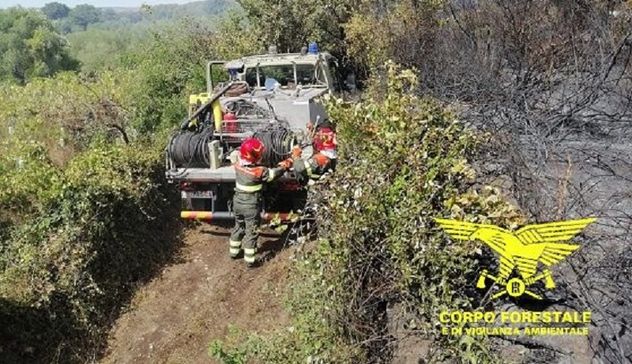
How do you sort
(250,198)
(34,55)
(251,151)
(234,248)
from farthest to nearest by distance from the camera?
(34,55) → (234,248) → (250,198) → (251,151)

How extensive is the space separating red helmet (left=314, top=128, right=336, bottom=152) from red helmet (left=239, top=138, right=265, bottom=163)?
2.65ft

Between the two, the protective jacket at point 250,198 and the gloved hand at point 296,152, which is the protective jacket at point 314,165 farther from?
the protective jacket at point 250,198

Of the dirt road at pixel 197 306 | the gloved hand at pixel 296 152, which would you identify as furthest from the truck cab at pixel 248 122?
the dirt road at pixel 197 306

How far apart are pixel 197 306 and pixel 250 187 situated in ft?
5.08

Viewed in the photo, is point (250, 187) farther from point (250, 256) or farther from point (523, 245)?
point (523, 245)

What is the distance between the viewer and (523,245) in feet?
13.3

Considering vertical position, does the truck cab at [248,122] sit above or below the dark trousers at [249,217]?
above

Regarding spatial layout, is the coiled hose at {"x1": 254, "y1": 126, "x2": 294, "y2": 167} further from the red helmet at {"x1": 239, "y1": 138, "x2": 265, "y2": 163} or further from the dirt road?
the dirt road

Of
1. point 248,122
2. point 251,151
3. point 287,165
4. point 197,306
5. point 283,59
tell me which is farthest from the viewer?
point 283,59

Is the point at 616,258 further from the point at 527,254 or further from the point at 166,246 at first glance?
the point at 166,246

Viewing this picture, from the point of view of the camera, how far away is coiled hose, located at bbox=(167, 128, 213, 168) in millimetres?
7836

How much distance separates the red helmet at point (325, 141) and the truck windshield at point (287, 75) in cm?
237

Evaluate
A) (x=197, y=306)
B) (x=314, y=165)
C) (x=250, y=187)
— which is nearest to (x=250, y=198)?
(x=250, y=187)

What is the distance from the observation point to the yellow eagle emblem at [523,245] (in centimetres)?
376
